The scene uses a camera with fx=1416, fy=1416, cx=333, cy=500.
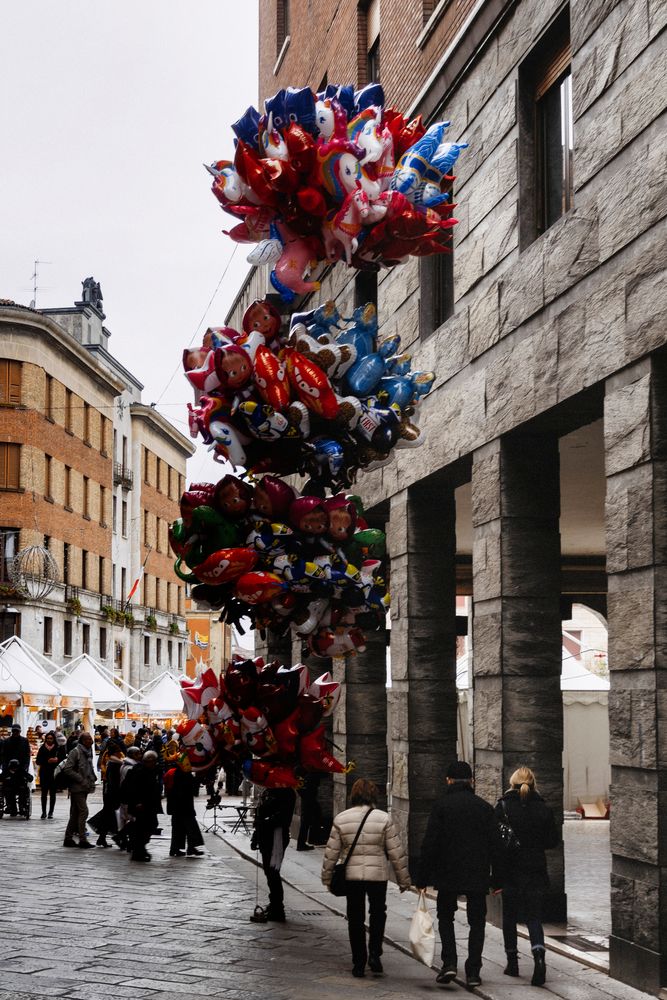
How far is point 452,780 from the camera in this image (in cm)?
1023

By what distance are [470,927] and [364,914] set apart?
0.77m

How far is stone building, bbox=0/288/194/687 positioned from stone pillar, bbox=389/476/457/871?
3430 cm

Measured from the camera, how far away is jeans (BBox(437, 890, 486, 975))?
975 centimetres

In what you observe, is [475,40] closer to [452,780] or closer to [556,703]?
[556,703]

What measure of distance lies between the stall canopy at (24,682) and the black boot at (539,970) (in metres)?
23.3

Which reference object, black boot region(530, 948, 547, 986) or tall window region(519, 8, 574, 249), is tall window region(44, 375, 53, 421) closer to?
tall window region(519, 8, 574, 249)

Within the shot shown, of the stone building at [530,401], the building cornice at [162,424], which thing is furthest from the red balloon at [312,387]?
the building cornice at [162,424]

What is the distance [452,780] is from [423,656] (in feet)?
18.6

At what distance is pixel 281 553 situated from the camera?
1030 centimetres

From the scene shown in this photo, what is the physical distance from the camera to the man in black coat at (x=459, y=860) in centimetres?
989

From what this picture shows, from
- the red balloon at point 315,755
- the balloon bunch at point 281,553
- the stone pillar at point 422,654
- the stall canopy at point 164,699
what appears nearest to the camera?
the balloon bunch at point 281,553

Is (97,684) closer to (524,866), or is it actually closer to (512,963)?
(512,963)

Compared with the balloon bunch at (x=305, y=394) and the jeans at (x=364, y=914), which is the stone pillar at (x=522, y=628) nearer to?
the balloon bunch at (x=305, y=394)

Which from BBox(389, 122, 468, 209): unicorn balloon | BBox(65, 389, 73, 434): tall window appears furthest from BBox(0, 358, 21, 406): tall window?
BBox(389, 122, 468, 209): unicorn balloon
